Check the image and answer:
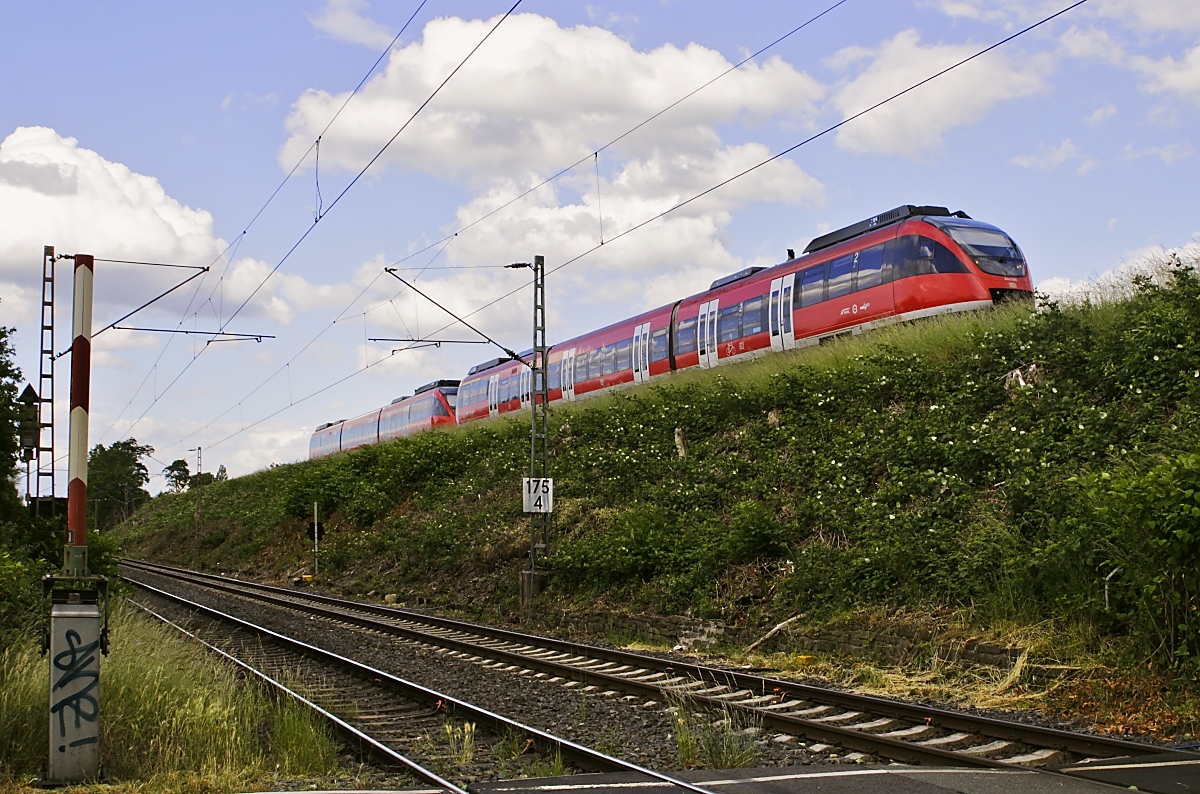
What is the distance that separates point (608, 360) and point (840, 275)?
10970 mm

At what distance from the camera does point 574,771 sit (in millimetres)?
8352

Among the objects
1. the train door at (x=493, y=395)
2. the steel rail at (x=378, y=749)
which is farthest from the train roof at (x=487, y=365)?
the steel rail at (x=378, y=749)

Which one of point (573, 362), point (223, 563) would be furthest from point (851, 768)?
point (223, 563)

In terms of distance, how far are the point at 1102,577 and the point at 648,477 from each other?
12.7 m

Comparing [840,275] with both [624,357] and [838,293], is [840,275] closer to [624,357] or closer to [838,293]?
[838,293]

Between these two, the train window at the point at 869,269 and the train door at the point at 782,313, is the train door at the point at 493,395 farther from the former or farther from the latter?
the train window at the point at 869,269

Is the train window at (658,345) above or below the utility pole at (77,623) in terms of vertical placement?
above

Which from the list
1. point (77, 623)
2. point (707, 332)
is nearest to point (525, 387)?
point (707, 332)

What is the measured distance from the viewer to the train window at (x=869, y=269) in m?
21.5

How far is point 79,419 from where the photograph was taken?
802 cm

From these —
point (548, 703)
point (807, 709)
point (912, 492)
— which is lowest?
point (548, 703)

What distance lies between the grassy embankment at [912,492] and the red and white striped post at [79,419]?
9195mm

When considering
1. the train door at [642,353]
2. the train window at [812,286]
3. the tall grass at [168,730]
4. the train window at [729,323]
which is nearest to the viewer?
the tall grass at [168,730]

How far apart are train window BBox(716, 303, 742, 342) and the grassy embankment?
1357 mm
